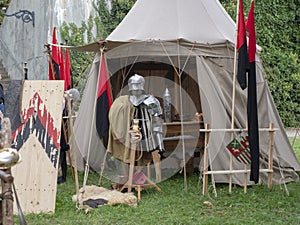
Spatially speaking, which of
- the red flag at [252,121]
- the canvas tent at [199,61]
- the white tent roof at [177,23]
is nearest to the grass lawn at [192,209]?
the red flag at [252,121]

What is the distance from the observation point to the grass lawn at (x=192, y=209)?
4836mm

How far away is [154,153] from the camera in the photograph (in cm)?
639

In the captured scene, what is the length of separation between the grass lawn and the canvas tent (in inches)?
18.4

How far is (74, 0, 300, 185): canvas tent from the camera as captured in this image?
6.65 m

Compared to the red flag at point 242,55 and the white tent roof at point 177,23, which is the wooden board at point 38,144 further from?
the red flag at point 242,55

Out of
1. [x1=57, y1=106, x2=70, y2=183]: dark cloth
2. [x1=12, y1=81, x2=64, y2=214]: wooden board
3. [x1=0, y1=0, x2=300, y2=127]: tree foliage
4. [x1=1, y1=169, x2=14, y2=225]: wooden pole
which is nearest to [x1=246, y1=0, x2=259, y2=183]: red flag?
[x1=12, y1=81, x2=64, y2=214]: wooden board

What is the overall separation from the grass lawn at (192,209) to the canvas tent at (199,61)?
1.53 feet

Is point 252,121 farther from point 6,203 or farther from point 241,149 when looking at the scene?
point 6,203

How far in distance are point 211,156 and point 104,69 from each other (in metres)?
1.76

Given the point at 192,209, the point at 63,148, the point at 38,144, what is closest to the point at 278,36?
the point at 63,148

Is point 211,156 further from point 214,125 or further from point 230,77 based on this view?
point 230,77

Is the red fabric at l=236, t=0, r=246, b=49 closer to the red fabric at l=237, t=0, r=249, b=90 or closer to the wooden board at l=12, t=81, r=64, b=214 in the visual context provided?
the red fabric at l=237, t=0, r=249, b=90

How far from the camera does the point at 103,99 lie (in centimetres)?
600

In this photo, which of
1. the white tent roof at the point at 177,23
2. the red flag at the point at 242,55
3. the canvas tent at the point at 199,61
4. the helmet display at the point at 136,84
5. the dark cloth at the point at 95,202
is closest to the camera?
the dark cloth at the point at 95,202
